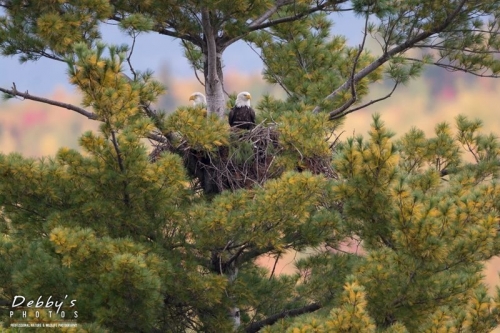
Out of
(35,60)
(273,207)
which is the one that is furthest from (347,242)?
(35,60)

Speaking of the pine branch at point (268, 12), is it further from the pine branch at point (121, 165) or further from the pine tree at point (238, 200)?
the pine branch at point (121, 165)

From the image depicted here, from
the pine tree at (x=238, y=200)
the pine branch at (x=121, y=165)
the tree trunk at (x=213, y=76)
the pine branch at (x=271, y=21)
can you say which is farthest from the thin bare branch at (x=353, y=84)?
the pine branch at (x=121, y=165)

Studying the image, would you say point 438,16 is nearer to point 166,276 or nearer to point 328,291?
point 328,291

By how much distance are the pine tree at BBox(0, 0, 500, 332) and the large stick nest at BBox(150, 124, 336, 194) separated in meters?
0.02

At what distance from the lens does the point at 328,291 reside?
9008 mm

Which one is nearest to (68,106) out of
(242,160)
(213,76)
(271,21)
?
(213,76)

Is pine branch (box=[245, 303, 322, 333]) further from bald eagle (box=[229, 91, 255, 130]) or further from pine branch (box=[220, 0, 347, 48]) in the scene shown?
pine branch (box=[220, 0, 347, 48])

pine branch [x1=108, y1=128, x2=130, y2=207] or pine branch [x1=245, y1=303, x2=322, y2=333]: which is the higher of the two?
pine branch [x1=108, y1=128, x2=130, y2=207]

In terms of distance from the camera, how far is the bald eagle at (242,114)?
10461 mm

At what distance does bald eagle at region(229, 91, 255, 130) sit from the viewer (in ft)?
34.3

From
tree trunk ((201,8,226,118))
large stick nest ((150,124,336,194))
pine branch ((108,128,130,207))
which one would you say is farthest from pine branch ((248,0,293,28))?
pine branch ((108,128,130,207))

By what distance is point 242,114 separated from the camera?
10672 mm

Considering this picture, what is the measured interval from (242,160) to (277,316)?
4.85ft

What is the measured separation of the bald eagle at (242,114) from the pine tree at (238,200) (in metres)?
0.18
